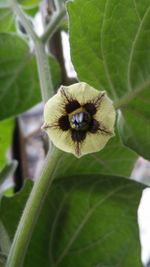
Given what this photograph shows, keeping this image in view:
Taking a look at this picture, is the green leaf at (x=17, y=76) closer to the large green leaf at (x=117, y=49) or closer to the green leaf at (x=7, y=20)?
the green leaf at (x=7, y=20)

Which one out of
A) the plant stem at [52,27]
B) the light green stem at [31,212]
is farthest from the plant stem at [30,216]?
the plant stem at [52,27]

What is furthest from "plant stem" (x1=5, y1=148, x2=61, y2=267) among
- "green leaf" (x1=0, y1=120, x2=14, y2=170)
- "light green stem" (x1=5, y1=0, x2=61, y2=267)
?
"green leaf" (x1=0, y1=120, x2=14, y2=170)

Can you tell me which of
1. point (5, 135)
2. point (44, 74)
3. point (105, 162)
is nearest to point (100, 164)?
point (105, 162)

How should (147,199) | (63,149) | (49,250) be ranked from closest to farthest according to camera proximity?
(63,149) < (49,250) < (147,199)

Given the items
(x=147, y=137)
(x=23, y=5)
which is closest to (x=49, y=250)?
(x=147, y=137)

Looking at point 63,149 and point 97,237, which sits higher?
point 63,149

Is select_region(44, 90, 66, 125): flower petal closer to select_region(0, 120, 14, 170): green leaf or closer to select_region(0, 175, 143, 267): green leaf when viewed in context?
select_region(0, 175, 143, 267): green leaf

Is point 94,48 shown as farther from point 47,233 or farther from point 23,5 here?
point 23,5
